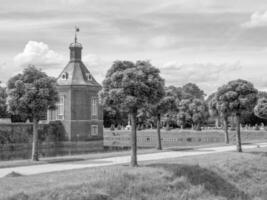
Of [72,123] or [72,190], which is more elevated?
[72,123]

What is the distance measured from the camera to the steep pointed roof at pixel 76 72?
45072 mm

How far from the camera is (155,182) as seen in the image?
1305cm

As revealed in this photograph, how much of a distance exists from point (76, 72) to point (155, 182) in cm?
3369

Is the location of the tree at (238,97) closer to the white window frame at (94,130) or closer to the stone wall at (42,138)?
the stone wall at (42,138)

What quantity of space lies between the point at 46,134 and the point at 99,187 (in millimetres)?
34543

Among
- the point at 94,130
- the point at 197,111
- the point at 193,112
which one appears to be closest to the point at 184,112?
the point at 193,112

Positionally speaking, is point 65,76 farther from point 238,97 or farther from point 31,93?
point 238,97

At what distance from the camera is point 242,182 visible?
1639 cm

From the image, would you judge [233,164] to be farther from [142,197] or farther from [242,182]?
[142,197]

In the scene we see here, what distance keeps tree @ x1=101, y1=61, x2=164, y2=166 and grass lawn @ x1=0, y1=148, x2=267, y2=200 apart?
6.86 feet

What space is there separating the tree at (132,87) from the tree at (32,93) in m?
5.64

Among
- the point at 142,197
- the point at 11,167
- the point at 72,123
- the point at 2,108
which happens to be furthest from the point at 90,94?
the point at 142,197

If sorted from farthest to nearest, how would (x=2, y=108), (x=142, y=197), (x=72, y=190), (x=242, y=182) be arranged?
1. (x=2, y=108)
2. (x=242, y=182)
3. (x=142, y=197)
4. (x=72, y=190)

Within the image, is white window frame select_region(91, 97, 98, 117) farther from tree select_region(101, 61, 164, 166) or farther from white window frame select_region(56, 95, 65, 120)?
tree select_region(101, 61, 164, 166)
